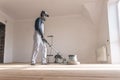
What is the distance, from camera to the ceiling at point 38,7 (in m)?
5.22

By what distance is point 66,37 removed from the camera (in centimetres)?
662

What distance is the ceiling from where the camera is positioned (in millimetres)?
5219

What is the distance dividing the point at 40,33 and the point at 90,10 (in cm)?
258

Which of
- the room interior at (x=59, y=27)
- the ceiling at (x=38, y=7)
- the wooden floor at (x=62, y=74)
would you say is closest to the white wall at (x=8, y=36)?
the room interior at (x=59, y=27)

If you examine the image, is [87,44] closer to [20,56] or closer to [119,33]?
[119,33]

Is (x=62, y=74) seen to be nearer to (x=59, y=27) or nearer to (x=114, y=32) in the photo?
(x=114, y=32)

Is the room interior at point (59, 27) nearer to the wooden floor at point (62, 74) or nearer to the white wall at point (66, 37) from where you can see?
the white wall at point (66, 37)

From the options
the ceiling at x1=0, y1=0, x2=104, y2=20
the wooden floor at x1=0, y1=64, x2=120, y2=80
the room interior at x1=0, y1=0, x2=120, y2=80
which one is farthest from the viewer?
the room interior at x1=0, y1=0, x2=120, y2=80

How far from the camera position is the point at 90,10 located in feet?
18.4

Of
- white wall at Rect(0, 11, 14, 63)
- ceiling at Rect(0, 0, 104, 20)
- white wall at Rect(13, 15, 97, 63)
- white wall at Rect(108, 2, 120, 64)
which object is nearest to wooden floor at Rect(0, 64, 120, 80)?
white wall at Rect(108, 2, 120, 64)

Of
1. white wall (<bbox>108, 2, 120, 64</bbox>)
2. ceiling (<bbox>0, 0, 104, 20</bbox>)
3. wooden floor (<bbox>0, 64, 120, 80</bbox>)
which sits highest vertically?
ceiling (<bbox>0, 0, 104, 20</bbox>)

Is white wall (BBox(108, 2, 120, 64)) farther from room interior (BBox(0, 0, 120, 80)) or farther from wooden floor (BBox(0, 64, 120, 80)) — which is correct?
wooden floor (BBox(0, 64, 120, 80))

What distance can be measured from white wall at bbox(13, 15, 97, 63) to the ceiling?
1.49 ft

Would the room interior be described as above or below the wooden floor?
above
